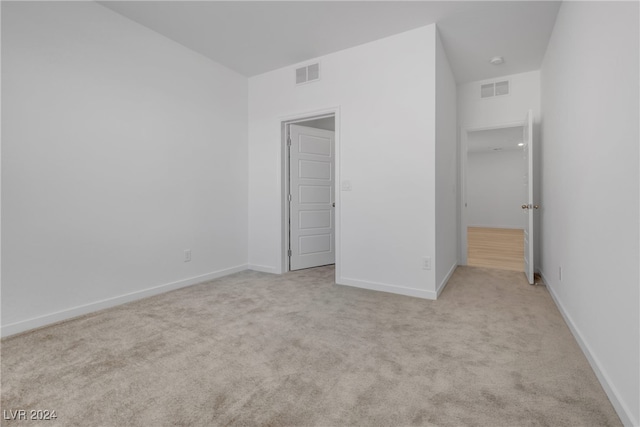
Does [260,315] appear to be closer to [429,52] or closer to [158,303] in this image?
[158,303]

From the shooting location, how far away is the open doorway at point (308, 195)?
4.31 meters

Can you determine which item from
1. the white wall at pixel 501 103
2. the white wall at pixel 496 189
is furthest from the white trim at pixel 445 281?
the white wall at pixel 496 189

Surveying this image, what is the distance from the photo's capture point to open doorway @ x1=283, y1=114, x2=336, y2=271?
14.1 feet

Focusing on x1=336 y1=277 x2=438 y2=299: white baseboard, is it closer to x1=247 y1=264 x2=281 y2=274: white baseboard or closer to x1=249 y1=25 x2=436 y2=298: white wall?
x1=249 y1=25 x2=436 y2=298: white wall

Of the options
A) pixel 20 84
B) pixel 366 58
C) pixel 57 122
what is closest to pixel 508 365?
pixel 366 58

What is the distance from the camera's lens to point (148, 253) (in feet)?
10.5

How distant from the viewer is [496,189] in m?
10.4

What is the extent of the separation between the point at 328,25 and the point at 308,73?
814mm

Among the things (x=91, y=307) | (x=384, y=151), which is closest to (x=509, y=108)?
(x=384, y=151)

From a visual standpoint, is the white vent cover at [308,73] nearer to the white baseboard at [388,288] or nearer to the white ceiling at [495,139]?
the white baseboard at [388,288]

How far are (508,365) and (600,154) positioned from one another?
51.9 inches

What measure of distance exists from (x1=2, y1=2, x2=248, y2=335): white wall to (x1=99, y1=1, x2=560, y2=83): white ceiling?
362 millimetres

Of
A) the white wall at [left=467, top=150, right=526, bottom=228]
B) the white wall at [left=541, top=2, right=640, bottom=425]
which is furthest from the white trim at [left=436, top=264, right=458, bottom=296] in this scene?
the white wall at [left=467, top=150, right=526, bottom=228]

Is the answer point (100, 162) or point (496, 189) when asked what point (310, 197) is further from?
point (496, 189)
